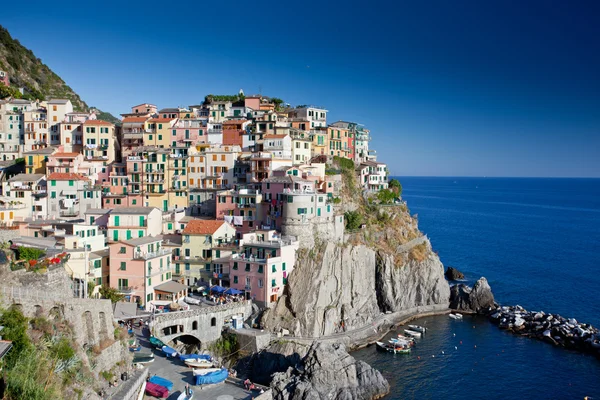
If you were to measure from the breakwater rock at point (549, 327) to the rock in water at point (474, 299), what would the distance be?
4.36 feet

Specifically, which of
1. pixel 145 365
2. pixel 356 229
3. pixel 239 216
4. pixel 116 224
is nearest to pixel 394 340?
pixel 356 229

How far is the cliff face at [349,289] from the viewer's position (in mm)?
54062

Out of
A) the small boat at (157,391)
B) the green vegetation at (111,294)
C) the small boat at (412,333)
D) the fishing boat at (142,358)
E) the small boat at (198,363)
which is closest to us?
Result: the small boat at (157,391)

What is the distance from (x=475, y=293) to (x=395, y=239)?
13.1m

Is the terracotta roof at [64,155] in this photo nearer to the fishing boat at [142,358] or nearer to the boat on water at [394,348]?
the fishing boat at [142,358]

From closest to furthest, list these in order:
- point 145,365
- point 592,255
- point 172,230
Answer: point 145,365 < point 172,230 < point 592,255

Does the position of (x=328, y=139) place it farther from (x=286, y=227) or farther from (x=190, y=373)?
(x=190, y=373)

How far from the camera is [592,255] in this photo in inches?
4254

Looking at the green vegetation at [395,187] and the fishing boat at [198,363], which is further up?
the green vegetation at [395,187]

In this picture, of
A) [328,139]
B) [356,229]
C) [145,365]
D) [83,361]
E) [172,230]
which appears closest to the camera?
[83,361]

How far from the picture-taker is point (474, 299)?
70.6 m

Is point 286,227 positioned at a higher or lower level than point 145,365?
higher

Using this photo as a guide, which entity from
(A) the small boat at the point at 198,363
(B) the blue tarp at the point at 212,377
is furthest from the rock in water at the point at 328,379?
(A) the small boat at the point at 198,363

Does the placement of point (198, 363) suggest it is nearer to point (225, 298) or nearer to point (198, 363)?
point (198, 363)
